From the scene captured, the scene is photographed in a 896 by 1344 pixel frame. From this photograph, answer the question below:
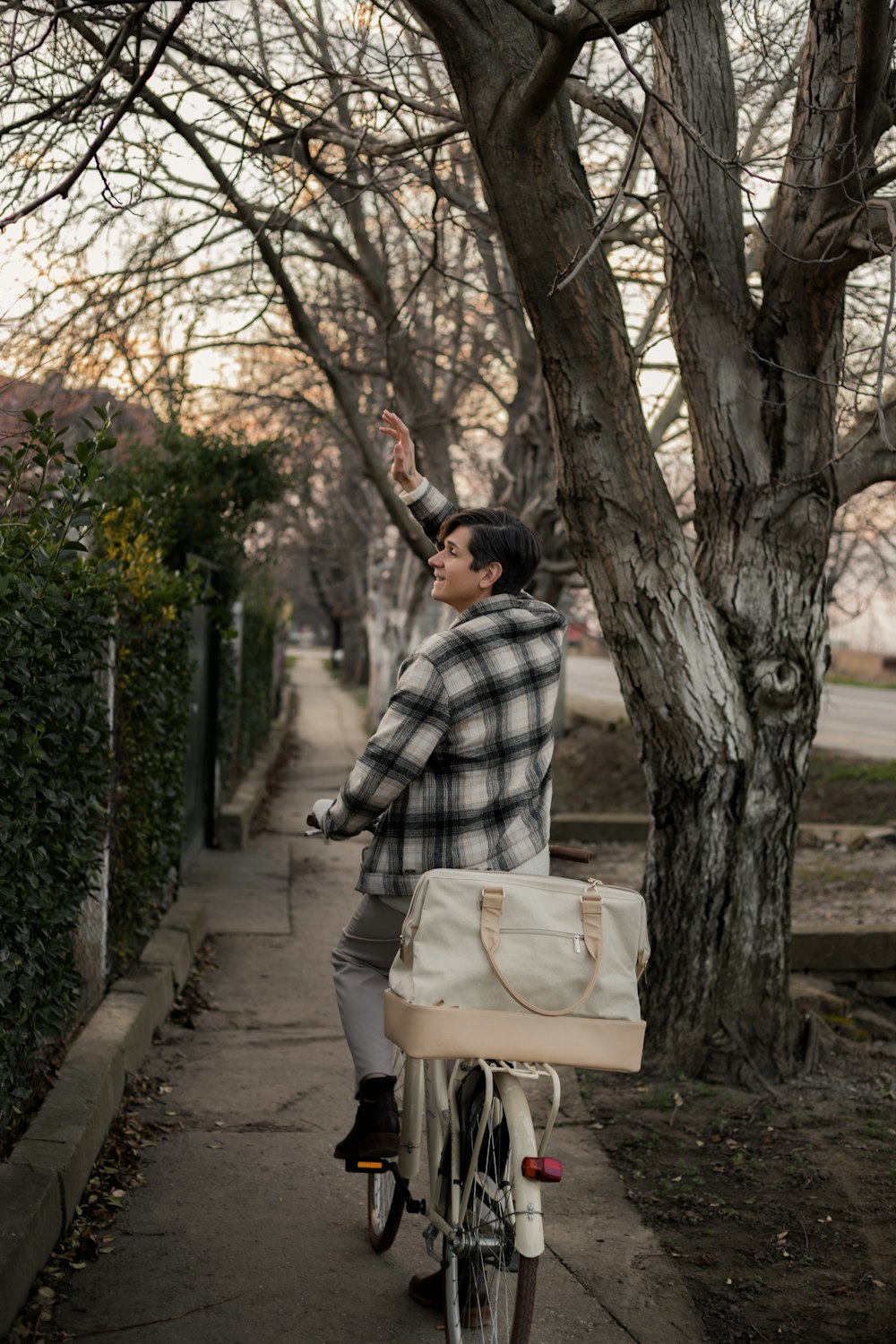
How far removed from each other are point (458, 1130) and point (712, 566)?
3.23m

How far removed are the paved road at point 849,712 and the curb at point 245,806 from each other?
3.56 meters

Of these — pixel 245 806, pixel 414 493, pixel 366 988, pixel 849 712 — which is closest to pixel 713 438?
pixel 414 493

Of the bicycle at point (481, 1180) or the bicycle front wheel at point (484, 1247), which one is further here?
the bicycle front wheel at point (484, 1247)

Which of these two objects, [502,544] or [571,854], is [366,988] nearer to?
[571,854]

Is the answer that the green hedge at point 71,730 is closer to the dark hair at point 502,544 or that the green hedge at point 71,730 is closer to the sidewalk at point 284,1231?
the sidewalk at point 284,1231

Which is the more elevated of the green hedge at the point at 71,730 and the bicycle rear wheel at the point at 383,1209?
the green hedge at the point at 71,730

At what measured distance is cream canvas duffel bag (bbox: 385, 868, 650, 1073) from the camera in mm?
3018

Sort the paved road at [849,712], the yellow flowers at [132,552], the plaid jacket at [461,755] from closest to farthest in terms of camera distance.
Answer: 1. the plaid jacket at [461,755]
2. the yellow flowers at [132,552]
3. the paved road at [849,712]

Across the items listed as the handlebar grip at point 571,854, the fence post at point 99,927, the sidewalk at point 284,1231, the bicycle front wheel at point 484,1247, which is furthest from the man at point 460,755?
the fence post at point 99,927

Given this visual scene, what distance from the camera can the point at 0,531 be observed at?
3822 millimetres

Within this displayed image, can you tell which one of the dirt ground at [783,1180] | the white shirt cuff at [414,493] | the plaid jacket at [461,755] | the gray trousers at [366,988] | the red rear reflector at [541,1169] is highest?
the white shirt cuff at [414,493]

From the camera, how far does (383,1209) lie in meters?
4.07

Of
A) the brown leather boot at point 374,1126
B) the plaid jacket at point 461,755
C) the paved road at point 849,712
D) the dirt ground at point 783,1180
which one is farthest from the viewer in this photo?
the paved road at point 849,712

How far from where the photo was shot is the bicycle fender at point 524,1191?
298 centimetres
